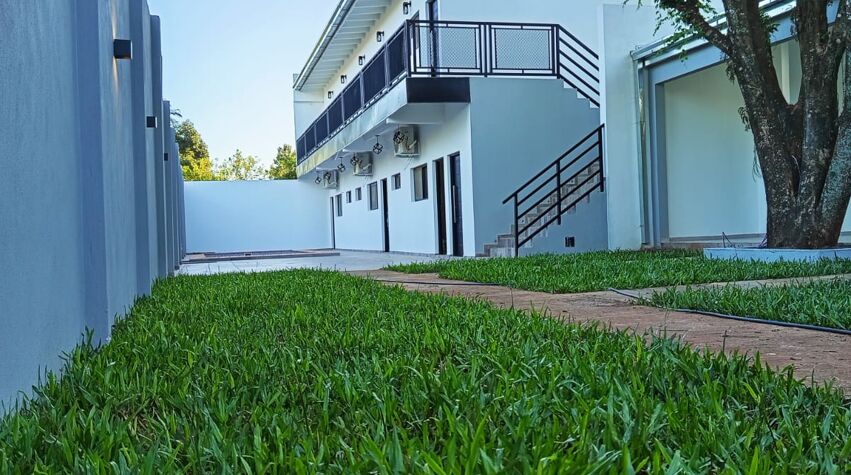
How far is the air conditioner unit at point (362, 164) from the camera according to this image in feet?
72.1

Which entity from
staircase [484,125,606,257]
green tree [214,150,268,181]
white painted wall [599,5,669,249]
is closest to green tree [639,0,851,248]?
white painted wall [599,5,669,249]

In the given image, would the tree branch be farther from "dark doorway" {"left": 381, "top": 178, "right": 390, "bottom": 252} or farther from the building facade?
"dark doorway" {"left": 381, "top": 178, "right": 390, "bottom": 252}

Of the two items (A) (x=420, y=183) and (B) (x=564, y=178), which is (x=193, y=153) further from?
(B) (x=564, y=178)

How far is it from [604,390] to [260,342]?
5.54 ft

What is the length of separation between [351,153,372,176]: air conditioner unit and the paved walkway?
53.9ft

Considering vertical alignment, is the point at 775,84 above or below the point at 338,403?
above

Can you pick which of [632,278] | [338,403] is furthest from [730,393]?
[632,278]

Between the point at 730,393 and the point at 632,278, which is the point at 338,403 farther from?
the point at 632,278

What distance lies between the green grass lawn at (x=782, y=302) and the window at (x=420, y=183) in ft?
40.3

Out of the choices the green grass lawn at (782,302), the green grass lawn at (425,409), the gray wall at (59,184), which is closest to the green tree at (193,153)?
the gray wall at (59,184)

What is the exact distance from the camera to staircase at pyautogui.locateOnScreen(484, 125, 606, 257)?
42.0 feet

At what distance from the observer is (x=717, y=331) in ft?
11.9

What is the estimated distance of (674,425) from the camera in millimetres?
1899

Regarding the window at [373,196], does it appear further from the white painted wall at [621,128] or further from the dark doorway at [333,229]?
the white painted wall at [621,128]
